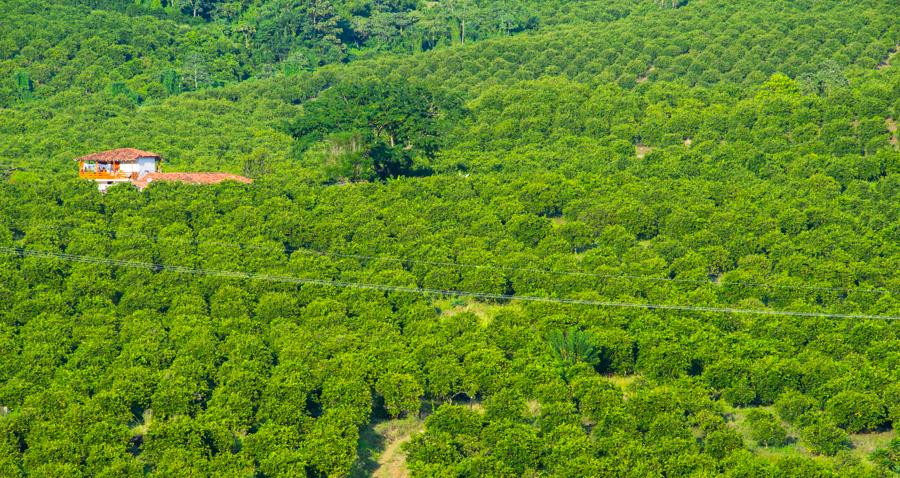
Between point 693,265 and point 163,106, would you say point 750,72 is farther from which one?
point 163,106

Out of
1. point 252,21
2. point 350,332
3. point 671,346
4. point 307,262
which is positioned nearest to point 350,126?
point 307,262

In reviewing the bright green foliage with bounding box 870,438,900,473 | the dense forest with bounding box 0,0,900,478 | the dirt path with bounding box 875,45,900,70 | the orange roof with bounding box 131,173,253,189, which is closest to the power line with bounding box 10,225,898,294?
the dense forest with bounding box 0,0,900,478

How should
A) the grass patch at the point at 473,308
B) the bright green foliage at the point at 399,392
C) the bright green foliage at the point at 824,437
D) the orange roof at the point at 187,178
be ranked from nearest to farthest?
1. the bright green foliage at the point at 824,437
2. the bright green foliage at the point at 399,392
3. the grass patch at the point at 473,308
4. the orange roof at the point at 187,178

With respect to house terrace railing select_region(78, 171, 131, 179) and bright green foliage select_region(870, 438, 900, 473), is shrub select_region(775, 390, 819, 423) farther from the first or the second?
house terrace railing select_region(78, 171, 131, 179)

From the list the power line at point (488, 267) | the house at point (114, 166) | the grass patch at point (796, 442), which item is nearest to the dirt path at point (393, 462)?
the grass patch at point (796, 442)

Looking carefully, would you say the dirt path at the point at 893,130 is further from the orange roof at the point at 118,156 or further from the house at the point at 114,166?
the house at the point at 114,166

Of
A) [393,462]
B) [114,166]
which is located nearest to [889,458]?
[393,462]

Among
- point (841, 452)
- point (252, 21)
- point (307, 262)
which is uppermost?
point (252, 21)
